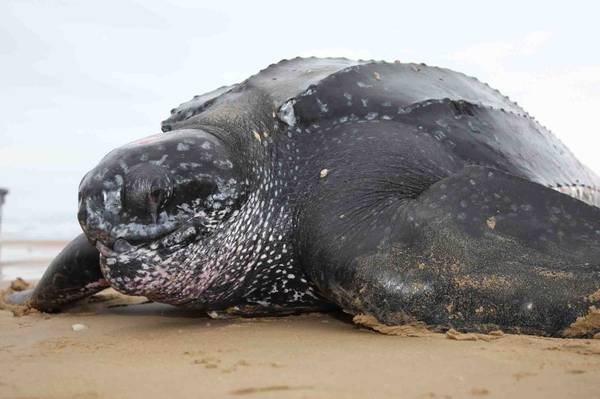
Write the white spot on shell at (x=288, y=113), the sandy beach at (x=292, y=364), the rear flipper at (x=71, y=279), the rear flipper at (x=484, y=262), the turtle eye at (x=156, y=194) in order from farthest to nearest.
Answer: the rear flipper at (x=71, y=279)
the white spot on shell at (x=288, y=113)
the turtle eye at (x=156, y=194)
the rear flipper at (x=484, y=262)
the sandy beach at (x=292, y=364)

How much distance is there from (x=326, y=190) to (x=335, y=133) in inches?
9.2

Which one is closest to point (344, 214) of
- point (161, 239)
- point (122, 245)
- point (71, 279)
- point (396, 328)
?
point (396, 328)

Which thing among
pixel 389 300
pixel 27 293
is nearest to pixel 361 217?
pixel 389 300

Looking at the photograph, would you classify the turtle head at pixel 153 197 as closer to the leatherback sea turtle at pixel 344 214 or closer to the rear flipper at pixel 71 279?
the leatherback sea turtle at pixel 344 214

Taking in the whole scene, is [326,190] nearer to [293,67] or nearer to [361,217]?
[361,217]

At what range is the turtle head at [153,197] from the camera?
190 cm

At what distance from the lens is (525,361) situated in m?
1.23

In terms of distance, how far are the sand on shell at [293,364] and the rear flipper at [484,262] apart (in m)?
0.07

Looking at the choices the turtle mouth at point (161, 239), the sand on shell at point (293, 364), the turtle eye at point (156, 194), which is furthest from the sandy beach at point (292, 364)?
the turtle eye at point (156, 194)

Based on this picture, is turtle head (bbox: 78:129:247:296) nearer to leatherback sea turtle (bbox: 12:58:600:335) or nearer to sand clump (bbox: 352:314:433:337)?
leatherback sea turtle (bbox: 12:58:600:335)

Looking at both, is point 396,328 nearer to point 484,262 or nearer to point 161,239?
point 484,262

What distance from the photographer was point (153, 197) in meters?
1.90

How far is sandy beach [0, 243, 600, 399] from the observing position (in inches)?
42.9

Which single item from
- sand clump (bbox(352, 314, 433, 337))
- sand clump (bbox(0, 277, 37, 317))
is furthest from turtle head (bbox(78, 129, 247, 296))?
sand clump (bbox(0, 277, 37, 317))
